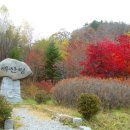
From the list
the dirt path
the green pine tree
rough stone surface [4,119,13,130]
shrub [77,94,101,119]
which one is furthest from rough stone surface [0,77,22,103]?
the green pine tree

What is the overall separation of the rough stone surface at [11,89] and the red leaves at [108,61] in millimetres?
4769

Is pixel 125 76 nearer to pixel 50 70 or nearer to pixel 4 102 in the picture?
pixel 4 102

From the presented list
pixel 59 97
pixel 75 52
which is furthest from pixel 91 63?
pixel 75 52

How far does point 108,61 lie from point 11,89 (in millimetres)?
5802

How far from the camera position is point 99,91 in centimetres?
1617

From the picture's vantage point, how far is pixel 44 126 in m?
11.0

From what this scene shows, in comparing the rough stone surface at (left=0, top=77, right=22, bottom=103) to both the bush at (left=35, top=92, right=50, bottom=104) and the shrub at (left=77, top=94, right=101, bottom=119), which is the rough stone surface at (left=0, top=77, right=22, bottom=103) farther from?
the shrub at (left=77, top=94, right=101, bottom=119)

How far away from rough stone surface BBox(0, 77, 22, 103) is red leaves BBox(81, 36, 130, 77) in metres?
4.77

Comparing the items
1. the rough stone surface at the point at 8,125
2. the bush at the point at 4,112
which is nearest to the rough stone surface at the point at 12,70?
the bush at the point at 4,112

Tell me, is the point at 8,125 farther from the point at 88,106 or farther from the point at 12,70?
the point at 12,70

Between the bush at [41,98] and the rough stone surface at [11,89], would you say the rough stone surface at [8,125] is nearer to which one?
the rough stone surface at [11,89]

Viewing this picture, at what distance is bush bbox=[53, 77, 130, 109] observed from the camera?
53.1 feet

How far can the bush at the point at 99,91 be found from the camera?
16.2 m

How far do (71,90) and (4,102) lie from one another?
6.04 meters
